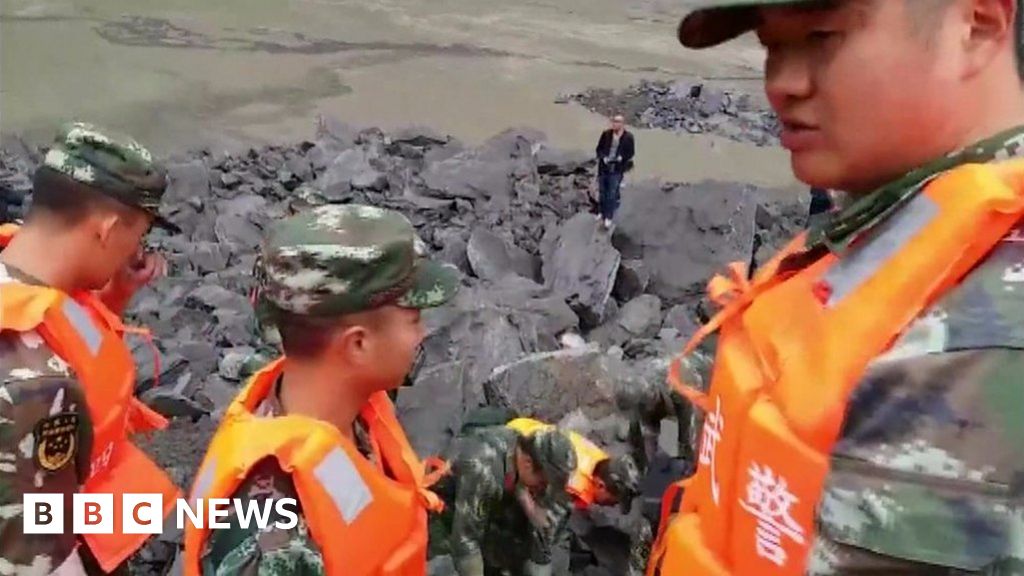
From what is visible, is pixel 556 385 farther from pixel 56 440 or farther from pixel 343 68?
pixel 343 68

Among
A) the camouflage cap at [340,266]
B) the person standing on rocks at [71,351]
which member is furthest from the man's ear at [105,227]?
the camouflage cap at [340,266]

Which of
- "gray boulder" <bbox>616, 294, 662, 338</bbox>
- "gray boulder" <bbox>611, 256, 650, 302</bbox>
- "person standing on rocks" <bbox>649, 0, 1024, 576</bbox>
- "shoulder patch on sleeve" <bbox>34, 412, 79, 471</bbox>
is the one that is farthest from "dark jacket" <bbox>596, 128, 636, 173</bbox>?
"person standing on rocks" <bbox>649, 0, 1024, 576</bbox>

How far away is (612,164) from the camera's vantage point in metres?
8.60

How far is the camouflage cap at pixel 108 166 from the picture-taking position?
268 centimetres

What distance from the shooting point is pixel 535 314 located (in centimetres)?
579

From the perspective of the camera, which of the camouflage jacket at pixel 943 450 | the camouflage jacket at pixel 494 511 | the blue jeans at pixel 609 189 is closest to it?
the camouflage jacket at pixel 943 450

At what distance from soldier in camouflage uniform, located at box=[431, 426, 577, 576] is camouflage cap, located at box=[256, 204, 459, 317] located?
75cm

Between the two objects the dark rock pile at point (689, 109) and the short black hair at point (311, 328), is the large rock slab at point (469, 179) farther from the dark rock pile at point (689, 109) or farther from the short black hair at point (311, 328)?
the short black hair at point (311, 328)

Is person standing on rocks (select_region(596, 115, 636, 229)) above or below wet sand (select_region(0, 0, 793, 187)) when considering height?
above

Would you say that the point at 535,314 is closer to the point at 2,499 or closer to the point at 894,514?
the point at 2,499

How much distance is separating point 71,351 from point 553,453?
1213 mm

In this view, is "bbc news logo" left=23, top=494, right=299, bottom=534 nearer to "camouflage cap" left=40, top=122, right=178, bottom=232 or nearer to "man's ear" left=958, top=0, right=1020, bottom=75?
"camouflage cap" left=40, top=122, right=178, bottom=232

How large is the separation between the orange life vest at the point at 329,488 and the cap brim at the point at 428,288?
32 centimetres

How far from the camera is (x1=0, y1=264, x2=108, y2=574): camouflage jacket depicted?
2445 millimetres
